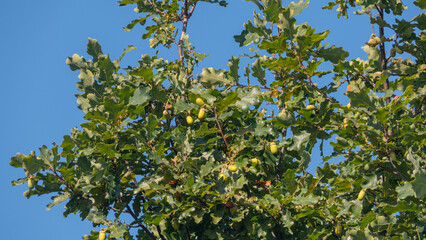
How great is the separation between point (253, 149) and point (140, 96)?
1.21 metres

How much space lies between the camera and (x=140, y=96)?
511 centimetres

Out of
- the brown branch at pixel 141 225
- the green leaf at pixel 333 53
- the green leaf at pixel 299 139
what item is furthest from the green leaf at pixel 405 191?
the brown branch at pixel 141 225

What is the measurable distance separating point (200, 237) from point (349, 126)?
1.74 m

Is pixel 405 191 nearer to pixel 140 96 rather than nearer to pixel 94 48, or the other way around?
pixel 140 96

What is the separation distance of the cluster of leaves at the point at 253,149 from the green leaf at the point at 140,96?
0.04ft

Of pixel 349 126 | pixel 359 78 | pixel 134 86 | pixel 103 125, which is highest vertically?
pixel 134 86

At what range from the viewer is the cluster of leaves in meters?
4.61

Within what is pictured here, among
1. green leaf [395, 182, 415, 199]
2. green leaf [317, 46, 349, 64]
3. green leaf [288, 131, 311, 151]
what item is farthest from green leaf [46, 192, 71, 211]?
green leaf [395, 182, 415, 199]

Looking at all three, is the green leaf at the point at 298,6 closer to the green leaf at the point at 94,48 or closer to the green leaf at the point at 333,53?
the green leaf at the point at 333,53

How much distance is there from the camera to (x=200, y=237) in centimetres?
512

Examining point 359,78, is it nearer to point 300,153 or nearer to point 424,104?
point 424,104

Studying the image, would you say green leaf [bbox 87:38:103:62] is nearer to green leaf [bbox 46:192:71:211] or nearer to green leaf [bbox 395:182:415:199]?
green leaf [bbox 46:192:71:211]

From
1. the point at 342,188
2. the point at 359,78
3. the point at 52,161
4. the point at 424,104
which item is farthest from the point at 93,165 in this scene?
the point at 424,104

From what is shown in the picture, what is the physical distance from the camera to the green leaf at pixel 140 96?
5075 mm
